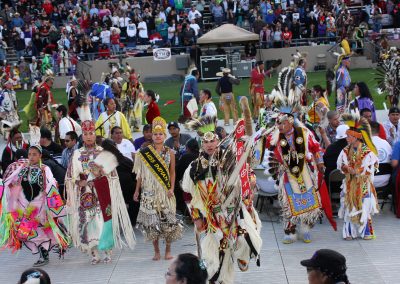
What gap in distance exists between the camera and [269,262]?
7949 millimetres

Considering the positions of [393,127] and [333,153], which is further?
[393,127]

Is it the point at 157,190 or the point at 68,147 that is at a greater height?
the point at 68,147

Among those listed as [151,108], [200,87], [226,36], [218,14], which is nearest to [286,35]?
[226,36]

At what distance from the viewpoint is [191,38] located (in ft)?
95.8

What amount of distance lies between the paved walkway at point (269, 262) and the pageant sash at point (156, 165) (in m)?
0.82

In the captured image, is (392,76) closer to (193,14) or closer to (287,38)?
(287,38)

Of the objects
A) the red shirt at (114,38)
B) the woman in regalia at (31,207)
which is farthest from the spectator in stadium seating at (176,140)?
the red shirt at (114,38)

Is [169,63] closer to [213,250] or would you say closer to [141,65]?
[141,65]

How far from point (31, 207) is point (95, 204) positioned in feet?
2.11

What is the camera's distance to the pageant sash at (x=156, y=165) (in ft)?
26.7

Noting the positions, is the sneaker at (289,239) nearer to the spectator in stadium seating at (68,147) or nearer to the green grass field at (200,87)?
the spectator in stadium seating at (68,147)

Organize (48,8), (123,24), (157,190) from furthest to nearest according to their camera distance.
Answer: (48,8) < (123,24) < (157,190)

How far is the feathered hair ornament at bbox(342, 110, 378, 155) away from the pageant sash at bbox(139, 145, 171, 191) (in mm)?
1971

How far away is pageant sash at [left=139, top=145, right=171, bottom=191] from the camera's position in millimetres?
8148
